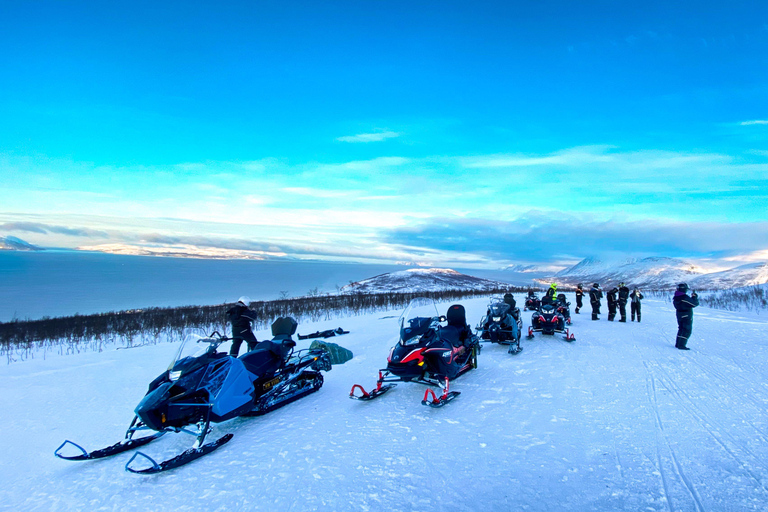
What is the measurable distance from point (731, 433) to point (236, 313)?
7.99m

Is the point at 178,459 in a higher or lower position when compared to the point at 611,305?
lower

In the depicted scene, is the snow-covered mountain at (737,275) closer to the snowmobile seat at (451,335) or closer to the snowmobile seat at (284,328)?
the snowmobile seat at (451,335)

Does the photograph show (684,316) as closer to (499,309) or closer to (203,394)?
(499,309)

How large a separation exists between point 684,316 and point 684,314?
0.06 metres

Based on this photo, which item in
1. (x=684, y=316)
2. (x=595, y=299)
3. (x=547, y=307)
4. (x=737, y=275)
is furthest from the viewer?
(x=737, y=275)

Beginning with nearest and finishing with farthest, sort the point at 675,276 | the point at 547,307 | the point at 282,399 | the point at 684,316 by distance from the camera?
1. the point at 282,399
2. the point at 684,316
3. the point at 547,307
4. the point at 675,276

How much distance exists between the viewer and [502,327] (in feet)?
30.2

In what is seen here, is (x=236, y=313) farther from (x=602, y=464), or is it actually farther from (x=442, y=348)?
(x=602, y=464)

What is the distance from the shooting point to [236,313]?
784cm

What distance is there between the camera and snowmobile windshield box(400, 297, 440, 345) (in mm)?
6027

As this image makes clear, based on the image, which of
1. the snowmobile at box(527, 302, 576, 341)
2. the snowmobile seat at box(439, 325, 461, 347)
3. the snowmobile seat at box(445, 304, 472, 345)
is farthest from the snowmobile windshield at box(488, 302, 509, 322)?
the snowmobile seat at box(439, 325, 461, 347)

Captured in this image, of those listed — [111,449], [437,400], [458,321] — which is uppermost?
[458,321]

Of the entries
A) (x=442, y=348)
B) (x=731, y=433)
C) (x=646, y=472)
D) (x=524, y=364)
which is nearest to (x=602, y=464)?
(x=646, y=472)

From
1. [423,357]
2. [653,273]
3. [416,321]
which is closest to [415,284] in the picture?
[416,321]
